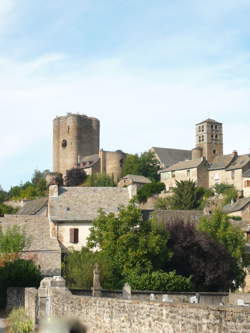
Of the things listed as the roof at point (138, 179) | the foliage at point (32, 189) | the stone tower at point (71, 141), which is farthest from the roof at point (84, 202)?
the stone tower at point (71, 141)

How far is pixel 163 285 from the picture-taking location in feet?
116

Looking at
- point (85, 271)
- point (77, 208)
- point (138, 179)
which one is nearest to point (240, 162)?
point (138, 179)

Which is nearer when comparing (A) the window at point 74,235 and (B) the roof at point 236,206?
(A) the window at point 74,235

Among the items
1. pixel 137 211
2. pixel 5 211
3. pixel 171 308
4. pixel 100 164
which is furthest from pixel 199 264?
pixel 100 164

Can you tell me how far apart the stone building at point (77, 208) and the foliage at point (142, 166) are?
58.2m

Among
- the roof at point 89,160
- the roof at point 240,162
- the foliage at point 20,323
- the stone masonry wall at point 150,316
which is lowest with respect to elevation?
the foliage at point 20,323

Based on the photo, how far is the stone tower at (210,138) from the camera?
126688mm

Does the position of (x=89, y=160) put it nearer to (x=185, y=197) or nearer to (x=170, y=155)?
(x=170, y=155)

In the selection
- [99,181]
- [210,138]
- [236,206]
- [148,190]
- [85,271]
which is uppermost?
[210,138]

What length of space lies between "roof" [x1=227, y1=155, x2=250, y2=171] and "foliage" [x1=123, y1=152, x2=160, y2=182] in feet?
50.9

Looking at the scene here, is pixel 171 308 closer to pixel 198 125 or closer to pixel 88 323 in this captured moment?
pixel 88 323

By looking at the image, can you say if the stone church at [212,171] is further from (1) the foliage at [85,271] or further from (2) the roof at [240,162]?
(1) the foliage at [85,271]

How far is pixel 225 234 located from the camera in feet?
164

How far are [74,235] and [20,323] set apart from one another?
2964 cm
